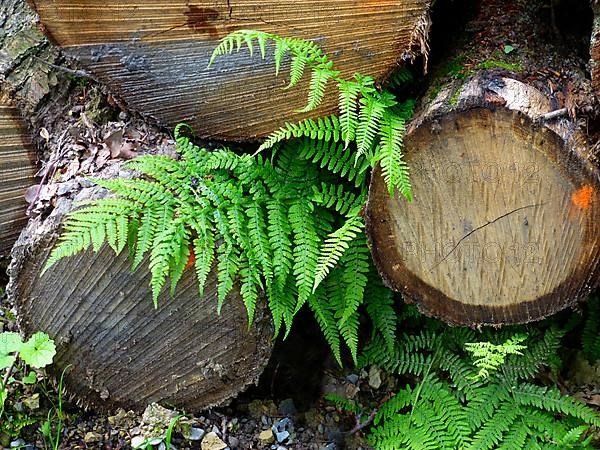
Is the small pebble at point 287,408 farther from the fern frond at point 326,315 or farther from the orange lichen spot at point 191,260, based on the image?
the orange lichen spot at point 191,260

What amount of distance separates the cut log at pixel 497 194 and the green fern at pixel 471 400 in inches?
11.1

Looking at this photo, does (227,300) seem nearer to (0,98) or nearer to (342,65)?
(342,65)

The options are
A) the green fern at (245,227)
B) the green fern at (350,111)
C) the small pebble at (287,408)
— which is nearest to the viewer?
the green fern at (350,111)

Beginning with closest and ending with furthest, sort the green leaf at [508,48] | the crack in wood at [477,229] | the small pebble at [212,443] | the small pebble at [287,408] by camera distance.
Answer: the crack in wood at [477,229]
the green leaf at [508,48]
the small pebble at [212,443]
the small pebble at [287,408]

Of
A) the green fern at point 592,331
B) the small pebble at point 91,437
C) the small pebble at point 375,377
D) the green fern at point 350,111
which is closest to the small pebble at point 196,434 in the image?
the small pebble at point 91,437

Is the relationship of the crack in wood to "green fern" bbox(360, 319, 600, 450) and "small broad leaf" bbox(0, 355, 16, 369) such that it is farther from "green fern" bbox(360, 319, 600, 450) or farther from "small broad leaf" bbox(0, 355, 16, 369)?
"small broad leaf" bbox(0, 355, 16, 369)

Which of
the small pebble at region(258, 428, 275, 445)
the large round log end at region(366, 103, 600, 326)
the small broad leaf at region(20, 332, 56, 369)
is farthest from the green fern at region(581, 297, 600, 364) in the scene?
the small broad leaf at region(20, 332, 56, 369)

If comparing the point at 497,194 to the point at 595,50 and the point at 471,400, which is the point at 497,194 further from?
the point at 471,400

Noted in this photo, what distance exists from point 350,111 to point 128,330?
53.7 inches

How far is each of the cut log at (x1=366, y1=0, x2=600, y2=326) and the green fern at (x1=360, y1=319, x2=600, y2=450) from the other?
11.1 inches

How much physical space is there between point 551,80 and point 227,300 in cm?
154

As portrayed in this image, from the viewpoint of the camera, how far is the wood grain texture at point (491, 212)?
2.22 meters

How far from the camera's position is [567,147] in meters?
2.20

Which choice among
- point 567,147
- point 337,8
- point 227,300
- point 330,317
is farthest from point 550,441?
point 337,8
